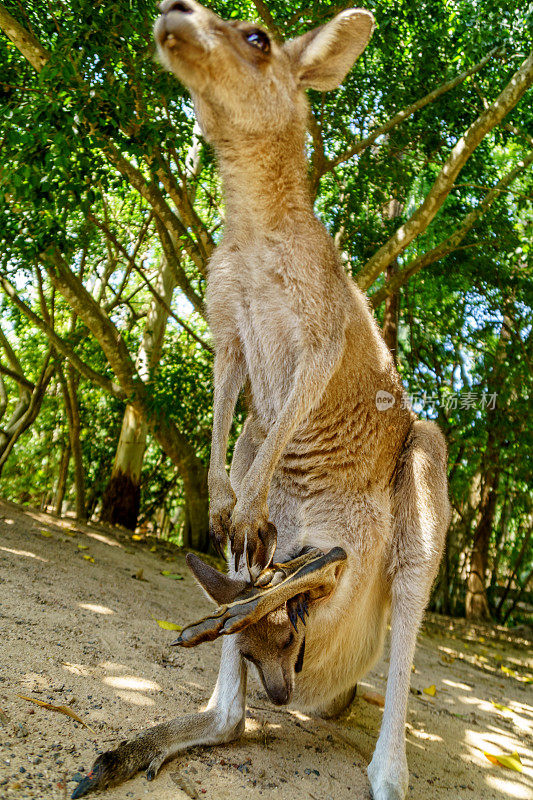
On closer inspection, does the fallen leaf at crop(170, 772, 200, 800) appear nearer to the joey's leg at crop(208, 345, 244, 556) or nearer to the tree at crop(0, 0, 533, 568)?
the joey's leg at crop(208, 345, 244, 556)

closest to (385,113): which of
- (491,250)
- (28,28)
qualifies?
(491,250)

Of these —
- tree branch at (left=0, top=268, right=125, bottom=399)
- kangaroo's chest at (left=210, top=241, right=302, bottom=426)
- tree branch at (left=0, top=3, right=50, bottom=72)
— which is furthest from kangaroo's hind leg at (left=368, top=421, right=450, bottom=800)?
tree branch at (left=0, top=268, right=125, bottom=399)

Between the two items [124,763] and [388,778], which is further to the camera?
[388,778]

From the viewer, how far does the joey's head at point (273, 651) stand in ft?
7.77

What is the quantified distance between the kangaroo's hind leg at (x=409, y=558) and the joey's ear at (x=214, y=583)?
Answer: 0.74 metres

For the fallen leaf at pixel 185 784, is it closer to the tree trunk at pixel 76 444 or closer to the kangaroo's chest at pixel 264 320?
the kangaroo's chest at pixel 264 320

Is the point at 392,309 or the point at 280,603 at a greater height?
the point at 392,309

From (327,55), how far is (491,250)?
5288 millimetres

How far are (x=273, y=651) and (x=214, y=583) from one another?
1.12 ft

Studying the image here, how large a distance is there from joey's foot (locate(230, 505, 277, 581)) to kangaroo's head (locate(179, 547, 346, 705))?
10cm

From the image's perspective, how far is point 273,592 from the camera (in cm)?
223

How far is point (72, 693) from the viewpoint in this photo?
2.36m

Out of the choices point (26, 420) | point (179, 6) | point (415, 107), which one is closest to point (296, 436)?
point (179, 6)

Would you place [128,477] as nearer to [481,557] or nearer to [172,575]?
[172,575]
